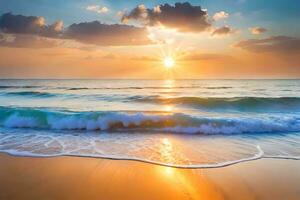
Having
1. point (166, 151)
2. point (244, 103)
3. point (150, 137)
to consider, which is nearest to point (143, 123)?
point (150, 137)

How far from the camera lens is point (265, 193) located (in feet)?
12.4

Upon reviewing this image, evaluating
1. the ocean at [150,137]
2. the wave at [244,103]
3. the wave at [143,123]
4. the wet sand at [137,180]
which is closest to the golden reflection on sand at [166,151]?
the ocean at [150,137]

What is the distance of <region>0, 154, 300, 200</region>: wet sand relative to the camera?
373 centimetres

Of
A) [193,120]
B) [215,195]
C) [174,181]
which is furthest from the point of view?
[193,120]

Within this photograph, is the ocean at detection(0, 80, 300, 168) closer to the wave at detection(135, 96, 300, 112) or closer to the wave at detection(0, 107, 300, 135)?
the wave at detection(0, 107, 300, 135)

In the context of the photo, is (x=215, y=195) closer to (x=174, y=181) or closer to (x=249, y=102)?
(x=174, y=181)

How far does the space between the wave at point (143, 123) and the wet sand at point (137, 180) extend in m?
3.71

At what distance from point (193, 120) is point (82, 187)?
615 cm

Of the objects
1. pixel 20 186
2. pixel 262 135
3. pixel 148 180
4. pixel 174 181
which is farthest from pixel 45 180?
pixel 262 135

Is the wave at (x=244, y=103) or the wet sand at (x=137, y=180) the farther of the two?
the wave at (x=244, y=103)

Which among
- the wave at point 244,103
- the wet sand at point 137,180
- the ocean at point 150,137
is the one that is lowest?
the wet sand at point 137,180

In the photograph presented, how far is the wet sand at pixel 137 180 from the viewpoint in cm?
373

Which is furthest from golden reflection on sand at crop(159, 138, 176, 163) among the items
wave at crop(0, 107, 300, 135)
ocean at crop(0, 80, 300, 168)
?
wave at crop(0, 107, 300, 135)

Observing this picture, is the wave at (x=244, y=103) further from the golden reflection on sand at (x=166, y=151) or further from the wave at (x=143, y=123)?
the golden reflection on sand at (x=166, y=151)
